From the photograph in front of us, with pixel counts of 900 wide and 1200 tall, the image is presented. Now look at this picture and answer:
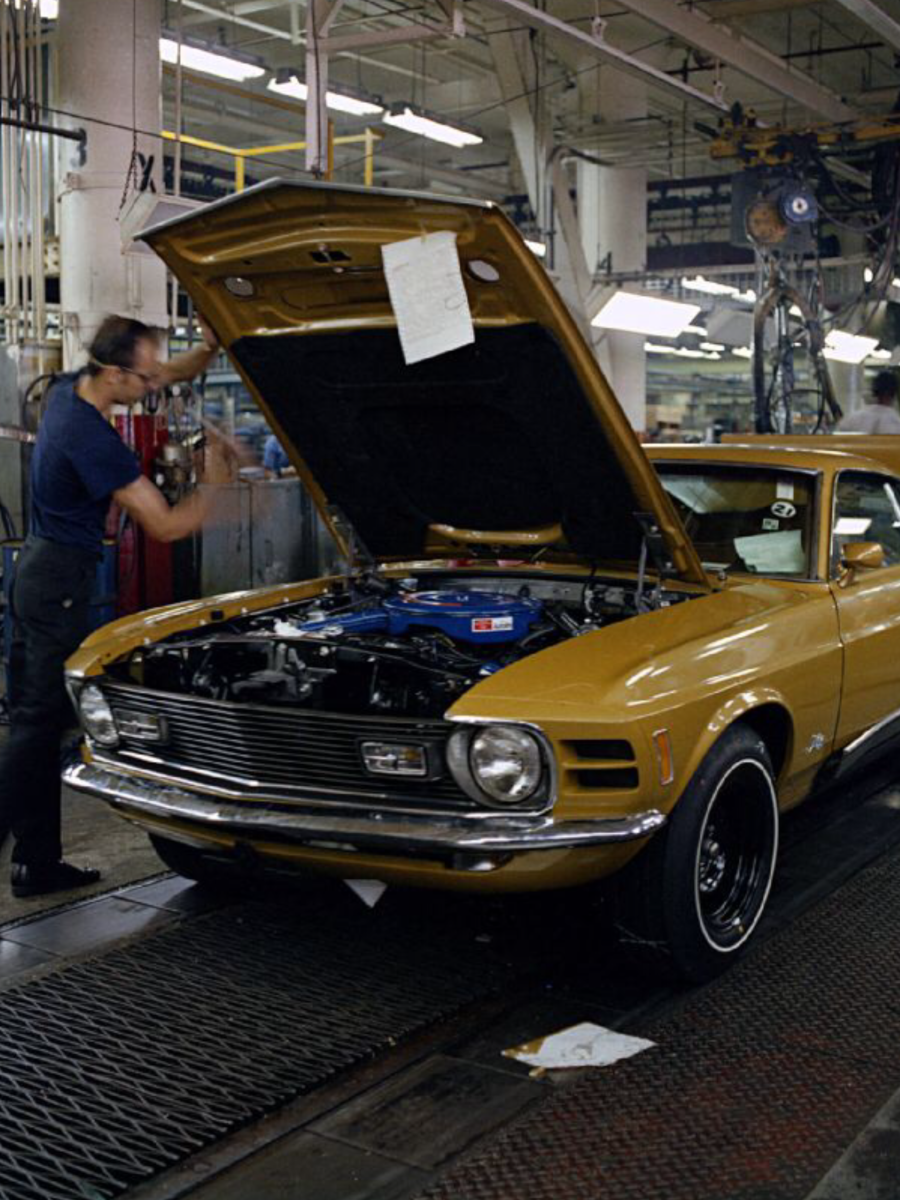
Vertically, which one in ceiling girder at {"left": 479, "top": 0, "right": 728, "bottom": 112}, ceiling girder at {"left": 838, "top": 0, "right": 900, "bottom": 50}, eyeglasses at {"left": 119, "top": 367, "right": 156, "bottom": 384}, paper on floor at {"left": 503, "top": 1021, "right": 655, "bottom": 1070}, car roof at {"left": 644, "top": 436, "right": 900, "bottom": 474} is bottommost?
paper on floor at {"left": 503, "top": 1021, "right": 655, "bottom": 1070}

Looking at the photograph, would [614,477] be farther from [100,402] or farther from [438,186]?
[438,186]

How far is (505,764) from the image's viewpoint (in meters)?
3.29

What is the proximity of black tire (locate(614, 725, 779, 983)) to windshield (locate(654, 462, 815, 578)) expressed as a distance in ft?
2.90

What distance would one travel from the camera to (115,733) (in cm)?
399

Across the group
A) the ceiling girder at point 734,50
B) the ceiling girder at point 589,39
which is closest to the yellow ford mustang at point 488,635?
the ceiling girder at point 589,39

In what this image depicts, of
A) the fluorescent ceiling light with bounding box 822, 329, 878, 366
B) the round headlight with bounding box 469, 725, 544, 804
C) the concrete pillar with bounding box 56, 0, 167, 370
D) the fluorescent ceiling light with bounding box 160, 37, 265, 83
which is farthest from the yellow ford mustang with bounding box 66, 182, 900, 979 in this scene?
the fluorescent ceiling light with bounding box 822, 329, 878, 366

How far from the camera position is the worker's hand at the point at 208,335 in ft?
14.4

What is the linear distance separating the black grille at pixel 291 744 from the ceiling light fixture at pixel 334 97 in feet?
27.3

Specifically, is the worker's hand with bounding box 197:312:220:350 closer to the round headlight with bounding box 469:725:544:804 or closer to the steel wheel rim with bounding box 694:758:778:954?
the round headlight with bounding box 469:725:544:804

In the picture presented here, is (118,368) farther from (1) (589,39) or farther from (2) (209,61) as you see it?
(2) (209,61)

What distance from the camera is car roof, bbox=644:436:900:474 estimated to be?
15.5 ft

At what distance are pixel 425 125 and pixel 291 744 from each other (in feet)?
35.3

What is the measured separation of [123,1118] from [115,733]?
49.7 inches

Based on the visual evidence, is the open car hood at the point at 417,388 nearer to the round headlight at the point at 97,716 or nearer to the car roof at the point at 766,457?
the car roof at the point at 766,457
